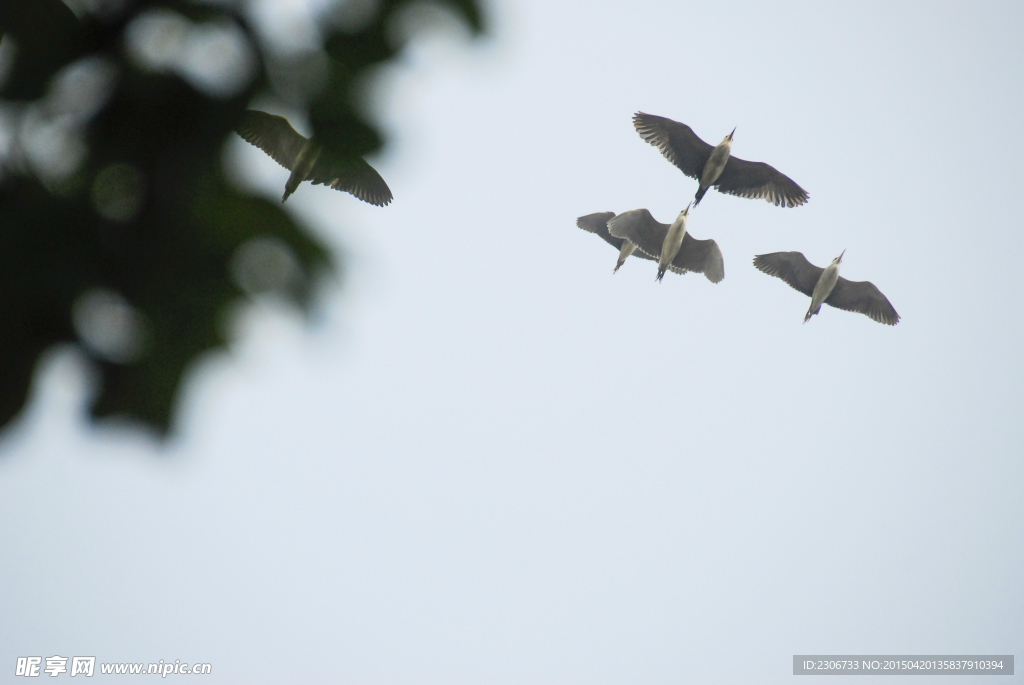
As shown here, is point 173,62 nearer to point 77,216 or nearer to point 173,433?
point 77,216

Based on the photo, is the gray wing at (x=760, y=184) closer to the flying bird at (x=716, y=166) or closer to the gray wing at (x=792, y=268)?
the flying bird at (x=716, y=166)

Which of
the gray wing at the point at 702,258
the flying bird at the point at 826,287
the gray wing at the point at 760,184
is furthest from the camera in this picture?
the flying bird at the point at 826,287

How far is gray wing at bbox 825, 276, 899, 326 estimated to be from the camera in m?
19.6

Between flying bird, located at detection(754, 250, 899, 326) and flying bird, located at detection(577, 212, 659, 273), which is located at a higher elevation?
flying bird, located at detection(577, 212, 659, 273)

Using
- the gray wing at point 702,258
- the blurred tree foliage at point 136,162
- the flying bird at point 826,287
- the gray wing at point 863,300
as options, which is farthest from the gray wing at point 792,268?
the blurred tree foliage at point 136,162

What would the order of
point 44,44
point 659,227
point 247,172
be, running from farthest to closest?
point 659,227 → point 247,172 → point 44,44

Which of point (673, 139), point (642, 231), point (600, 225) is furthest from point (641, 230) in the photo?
point (673, 139)

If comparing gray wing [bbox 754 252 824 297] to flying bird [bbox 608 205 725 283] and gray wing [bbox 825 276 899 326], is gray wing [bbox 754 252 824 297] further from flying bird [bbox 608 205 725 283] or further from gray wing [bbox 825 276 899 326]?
flying bird [bbox 608 205 725 283]

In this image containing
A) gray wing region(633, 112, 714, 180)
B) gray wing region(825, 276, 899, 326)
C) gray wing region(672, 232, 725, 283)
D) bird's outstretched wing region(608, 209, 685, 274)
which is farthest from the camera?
gray wing region(825, 276, 899, 326)

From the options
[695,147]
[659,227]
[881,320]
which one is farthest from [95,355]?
[881,320]

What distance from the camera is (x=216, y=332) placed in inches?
54.7

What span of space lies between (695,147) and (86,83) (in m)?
16.7

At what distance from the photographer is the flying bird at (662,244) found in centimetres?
1858

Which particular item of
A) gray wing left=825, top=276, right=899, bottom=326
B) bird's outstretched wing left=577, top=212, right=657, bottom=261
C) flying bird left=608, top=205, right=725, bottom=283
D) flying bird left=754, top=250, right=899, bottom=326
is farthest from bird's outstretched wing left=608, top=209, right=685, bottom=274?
gray wing left=825, top=276, right=899, bottom=326
